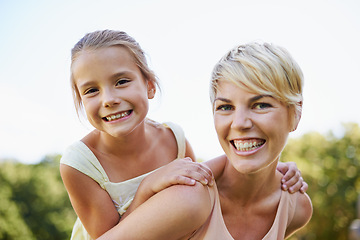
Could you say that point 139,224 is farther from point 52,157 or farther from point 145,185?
point 52,157

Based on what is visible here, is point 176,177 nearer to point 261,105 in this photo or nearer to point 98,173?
point 261,105

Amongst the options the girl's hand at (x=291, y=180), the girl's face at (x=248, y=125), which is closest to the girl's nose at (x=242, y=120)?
the girl's face at (x=248, y=125)

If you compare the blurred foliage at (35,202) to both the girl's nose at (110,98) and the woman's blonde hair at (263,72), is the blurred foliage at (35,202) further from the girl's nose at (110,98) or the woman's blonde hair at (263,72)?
the woman's blonde hair at (263,72)

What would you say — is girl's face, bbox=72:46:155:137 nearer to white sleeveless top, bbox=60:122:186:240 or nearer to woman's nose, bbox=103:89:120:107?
woman's nose, bbox=103:89:120:107

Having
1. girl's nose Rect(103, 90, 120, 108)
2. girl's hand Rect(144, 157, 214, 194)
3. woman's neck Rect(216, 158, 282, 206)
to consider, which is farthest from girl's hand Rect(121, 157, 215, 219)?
girl's nose Rect(103, 90, 120, 108)

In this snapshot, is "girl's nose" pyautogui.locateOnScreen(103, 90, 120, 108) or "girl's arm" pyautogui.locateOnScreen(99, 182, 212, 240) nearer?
"girl's arm" pyautogui.locateOnScreen(99, 182, 212, 240)

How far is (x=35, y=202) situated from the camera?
32812mm

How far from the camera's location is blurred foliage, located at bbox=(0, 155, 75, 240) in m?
32.1

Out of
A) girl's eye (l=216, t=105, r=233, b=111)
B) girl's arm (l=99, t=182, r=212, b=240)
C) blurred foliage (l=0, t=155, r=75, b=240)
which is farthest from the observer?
blurred foliage (l=0, t=155, r=75, b=240)

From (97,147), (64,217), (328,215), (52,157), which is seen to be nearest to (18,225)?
(64,217)

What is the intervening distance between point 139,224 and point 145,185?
0.48 metres

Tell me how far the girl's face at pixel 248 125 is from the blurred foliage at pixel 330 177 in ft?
89.4

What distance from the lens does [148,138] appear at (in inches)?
157

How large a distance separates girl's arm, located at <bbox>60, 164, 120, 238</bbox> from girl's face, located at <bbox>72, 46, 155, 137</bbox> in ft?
1.50
